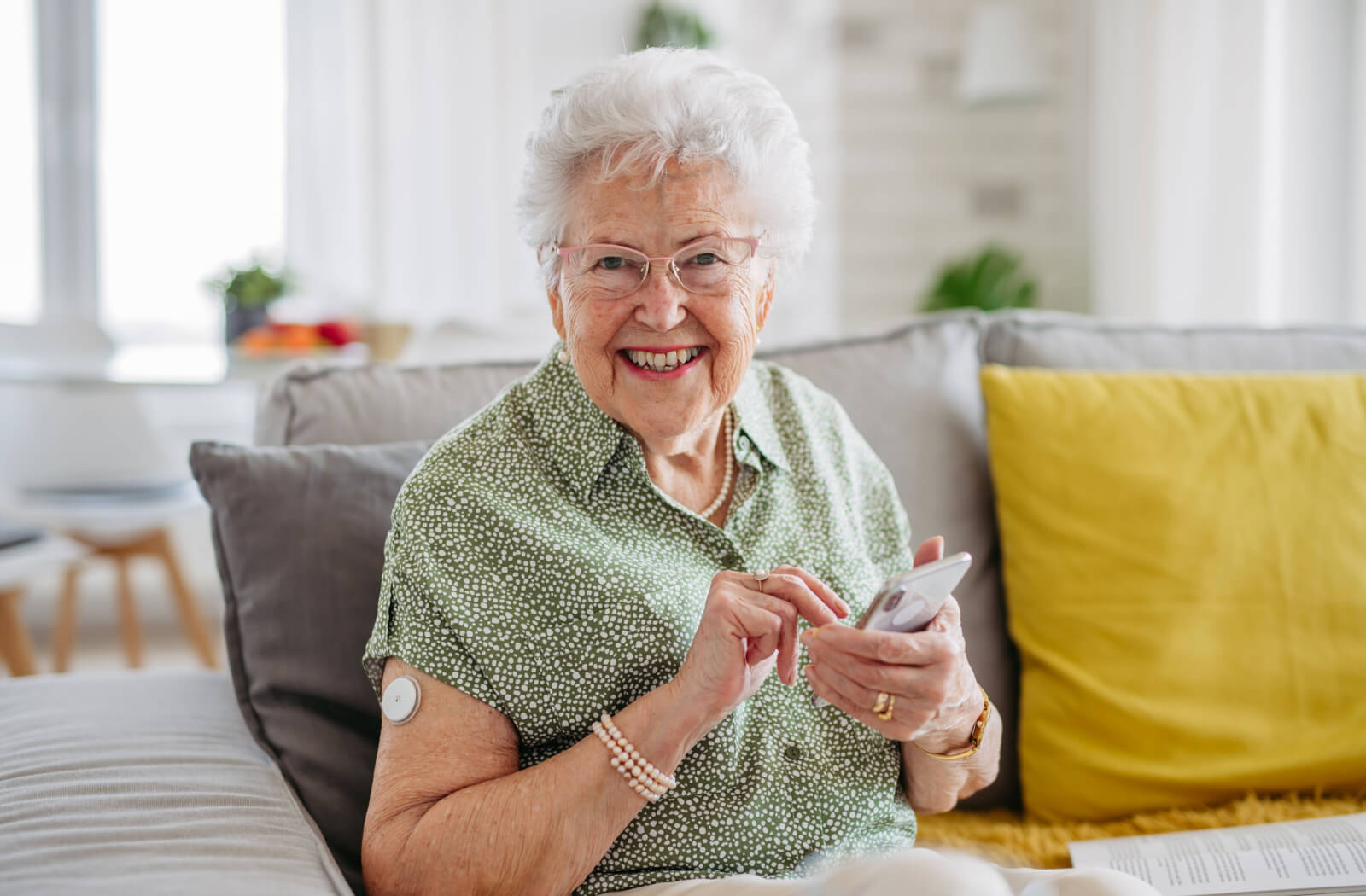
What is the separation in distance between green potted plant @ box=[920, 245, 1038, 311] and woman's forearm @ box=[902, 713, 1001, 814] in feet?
9.28

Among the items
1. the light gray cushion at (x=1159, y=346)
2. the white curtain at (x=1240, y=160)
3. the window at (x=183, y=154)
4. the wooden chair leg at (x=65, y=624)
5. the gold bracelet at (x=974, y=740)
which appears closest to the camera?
the gold bracelet at (x=974, y=740)

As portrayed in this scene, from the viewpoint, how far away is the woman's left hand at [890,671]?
37.6 inches

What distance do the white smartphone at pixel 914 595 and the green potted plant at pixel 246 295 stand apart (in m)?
2.87

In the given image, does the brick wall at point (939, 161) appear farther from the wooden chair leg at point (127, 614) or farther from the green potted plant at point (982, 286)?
the wooden chair leg at point (127, 614)

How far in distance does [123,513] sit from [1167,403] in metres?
2.68

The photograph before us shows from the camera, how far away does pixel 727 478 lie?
128cm

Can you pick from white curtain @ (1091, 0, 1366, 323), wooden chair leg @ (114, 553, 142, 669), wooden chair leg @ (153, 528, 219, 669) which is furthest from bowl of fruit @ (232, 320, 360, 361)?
white curtain @ (1091, 0, 1366, 323)

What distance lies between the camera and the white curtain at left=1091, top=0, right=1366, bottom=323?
3.10 m

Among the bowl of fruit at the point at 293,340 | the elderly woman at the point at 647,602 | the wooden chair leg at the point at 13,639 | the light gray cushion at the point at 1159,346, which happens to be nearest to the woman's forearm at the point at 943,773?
the elderly woman at the point at 647,602

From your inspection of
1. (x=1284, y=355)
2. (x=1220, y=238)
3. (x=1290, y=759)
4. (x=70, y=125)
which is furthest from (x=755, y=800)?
(x=70, y=125)

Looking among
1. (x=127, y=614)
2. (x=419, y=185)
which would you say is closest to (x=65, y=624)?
(x=127, y=614)

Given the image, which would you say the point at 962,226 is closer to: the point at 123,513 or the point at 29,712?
the point at 123,513

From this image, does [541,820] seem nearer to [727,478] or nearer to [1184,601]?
[727,478]

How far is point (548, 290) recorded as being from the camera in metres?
1.21
